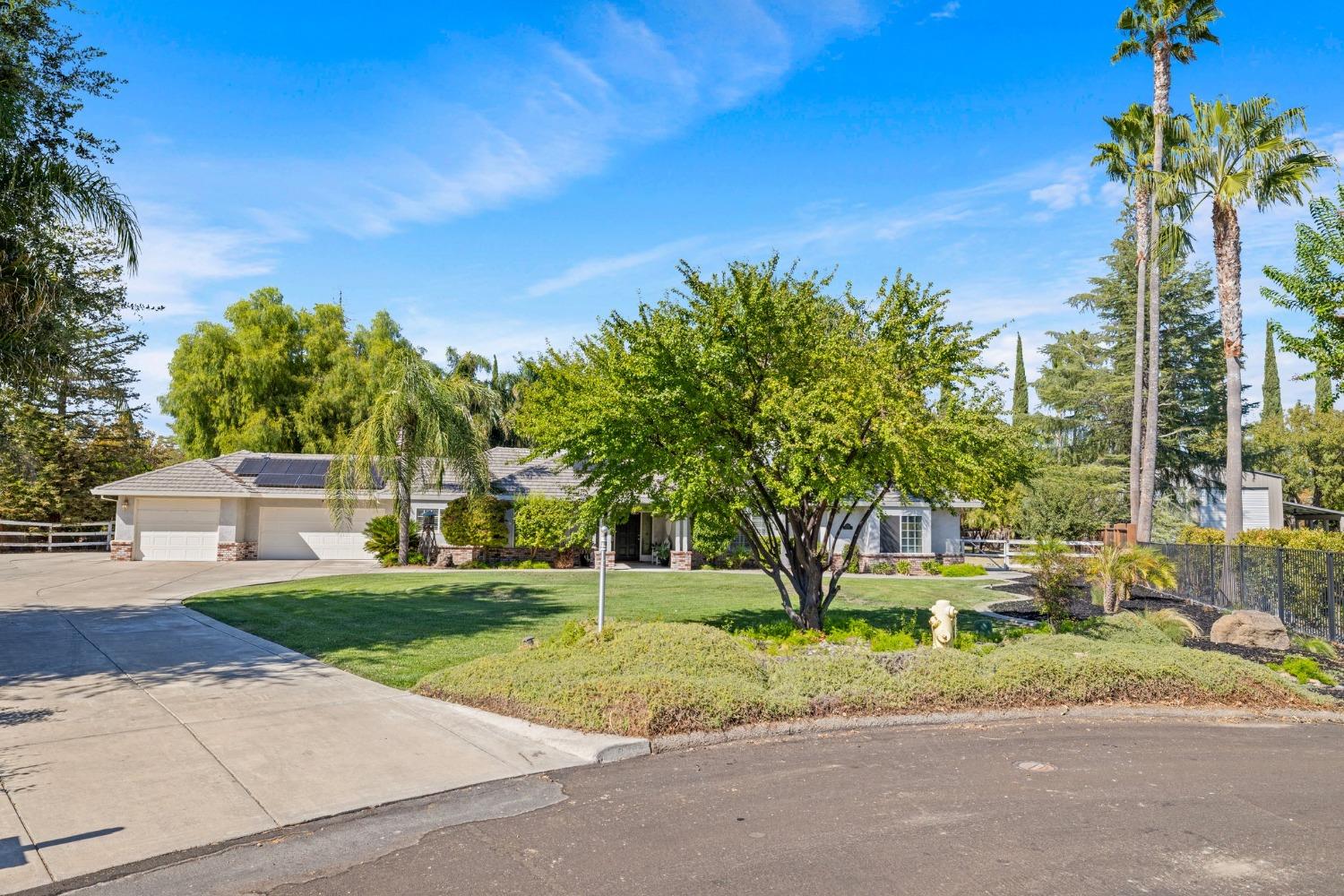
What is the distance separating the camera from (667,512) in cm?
1232

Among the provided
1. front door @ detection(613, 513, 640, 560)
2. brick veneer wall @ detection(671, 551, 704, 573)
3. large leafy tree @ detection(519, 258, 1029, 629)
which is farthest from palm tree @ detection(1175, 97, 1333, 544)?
front door @ detection(613, 513, 640, 560)

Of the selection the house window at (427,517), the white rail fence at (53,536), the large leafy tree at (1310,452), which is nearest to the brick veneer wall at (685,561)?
the house window at (427,517)

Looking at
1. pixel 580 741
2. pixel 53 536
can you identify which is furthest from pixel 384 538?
pixel 580 741

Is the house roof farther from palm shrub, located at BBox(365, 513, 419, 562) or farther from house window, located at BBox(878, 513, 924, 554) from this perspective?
house window, located at BBox(878, 513, 924, 554)

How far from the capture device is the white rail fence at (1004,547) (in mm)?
31516

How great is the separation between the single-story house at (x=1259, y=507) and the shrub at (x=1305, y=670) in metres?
28.5

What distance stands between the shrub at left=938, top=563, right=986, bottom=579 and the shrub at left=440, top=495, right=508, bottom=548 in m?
15.3

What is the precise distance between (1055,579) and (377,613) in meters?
12.0

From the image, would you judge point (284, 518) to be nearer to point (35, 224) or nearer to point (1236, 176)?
point (35, 224)

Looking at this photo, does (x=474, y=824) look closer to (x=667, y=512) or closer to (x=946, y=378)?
(x=667, y=512)

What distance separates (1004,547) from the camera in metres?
34.8

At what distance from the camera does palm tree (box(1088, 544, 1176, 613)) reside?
637 inches

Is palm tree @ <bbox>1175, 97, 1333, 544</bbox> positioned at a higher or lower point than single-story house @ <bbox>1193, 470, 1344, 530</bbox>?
higher

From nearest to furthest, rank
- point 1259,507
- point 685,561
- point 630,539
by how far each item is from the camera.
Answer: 1. point 685,561
2. point 630,539
3. point 1259,507
